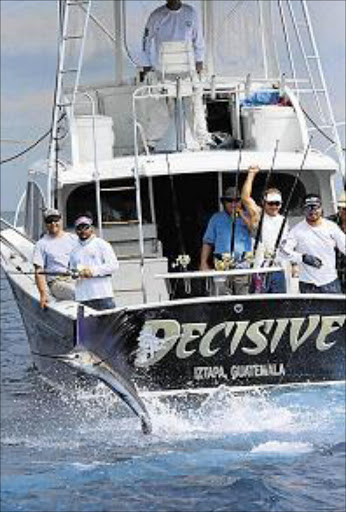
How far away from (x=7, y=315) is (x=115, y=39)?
19269 mm

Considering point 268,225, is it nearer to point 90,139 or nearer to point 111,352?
→ point 111,352

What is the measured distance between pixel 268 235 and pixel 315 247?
0.74m

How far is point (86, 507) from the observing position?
29.9 feet

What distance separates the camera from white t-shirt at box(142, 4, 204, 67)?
51.1 ft

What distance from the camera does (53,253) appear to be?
1263cm

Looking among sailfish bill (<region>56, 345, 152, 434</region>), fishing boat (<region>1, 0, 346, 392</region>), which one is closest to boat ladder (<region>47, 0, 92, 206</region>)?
fishing boat (<region>1, 0, 346, 392</region>)

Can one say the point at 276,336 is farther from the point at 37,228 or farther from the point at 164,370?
the point at 37,228

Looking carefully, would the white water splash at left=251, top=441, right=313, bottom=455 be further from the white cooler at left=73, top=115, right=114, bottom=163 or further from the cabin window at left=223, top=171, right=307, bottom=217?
the white cooler at left=73, top=115, right=114, bottom=163

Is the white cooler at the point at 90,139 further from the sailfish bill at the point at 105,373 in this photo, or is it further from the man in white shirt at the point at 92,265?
the sailfish bill at the point at 105,373

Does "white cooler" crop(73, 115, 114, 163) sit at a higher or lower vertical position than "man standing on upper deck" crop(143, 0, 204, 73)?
lower

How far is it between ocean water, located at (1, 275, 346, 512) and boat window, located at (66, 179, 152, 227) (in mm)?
2237

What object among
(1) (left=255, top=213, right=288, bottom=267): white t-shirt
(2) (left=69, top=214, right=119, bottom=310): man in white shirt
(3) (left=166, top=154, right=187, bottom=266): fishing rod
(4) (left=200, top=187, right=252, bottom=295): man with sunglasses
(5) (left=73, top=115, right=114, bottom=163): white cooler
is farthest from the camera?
(5) (left=73, top=115, right=114, bottom=163): white cooler

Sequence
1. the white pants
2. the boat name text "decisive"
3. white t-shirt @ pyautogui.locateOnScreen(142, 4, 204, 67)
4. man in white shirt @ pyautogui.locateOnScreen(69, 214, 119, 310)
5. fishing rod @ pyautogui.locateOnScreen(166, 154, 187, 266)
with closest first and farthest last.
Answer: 1. the boat name text "decisive"
2. man in white shirt @ pyautogui.locateOnScreen(69, 214, 119, 310)
3. the white pants
4. fishing rod @ pyautogui.locateOnScreen(166, 154, 187, 266)
5. white t-shirt @ pyautogui.locateOnScreen(142, 4, 204, 67)

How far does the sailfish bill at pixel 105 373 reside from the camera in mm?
9133
